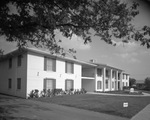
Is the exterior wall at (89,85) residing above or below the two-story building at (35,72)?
below

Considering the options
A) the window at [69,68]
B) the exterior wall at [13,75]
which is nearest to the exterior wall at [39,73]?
the exterior wall at [13,75]

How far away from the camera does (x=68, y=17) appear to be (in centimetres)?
686

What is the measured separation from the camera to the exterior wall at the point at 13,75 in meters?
18.9

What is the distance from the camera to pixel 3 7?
6352 millimetres

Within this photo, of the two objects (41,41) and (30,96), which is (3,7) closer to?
(41,41)

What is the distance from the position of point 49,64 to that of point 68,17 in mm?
15170

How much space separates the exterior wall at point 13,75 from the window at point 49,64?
2.74 meters

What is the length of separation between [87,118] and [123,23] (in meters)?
5.16

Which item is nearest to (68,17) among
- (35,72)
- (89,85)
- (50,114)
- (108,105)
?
(50,114)

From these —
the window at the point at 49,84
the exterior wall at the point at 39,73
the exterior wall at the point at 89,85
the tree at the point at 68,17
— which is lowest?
the exterior wall at the point at 89,85

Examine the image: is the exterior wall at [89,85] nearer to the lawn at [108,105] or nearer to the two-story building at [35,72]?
the two-story building at [35,72]

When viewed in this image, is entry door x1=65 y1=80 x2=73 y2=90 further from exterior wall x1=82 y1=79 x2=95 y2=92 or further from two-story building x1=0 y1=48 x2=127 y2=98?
exterior wall x1=82 y1=79 x2=95 y2=92

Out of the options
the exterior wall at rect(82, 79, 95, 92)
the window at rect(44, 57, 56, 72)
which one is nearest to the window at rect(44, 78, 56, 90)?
the window at rect(44, 57, 56, 72)

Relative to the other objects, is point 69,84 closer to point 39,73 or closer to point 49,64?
point 49,64
